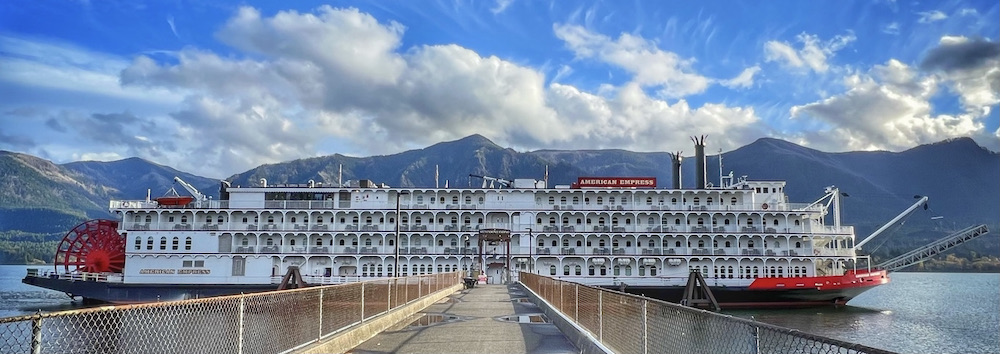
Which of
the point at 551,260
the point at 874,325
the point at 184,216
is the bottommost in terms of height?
the point at 874,325

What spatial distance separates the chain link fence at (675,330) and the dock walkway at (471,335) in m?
1.20

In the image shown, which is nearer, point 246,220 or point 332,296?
point 332,296

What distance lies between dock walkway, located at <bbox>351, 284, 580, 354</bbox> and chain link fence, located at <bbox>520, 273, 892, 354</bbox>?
1.20 m

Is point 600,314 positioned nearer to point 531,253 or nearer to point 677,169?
point 531,253

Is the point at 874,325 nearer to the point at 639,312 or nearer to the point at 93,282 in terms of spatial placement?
the point at 639,312

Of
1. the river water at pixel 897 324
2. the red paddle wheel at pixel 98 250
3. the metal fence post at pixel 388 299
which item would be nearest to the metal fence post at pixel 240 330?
the metal fence post at pixel 388 299

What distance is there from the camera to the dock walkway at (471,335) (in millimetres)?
11195

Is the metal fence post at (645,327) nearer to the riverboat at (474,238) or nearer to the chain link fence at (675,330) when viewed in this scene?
the chain link fence at (675,330)

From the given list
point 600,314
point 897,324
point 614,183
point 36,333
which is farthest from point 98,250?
point 36,333

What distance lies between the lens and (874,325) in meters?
39.4

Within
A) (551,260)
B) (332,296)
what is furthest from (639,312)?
(551,260)

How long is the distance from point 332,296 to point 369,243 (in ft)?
140

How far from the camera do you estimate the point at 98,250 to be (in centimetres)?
5400

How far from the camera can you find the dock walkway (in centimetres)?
1120
